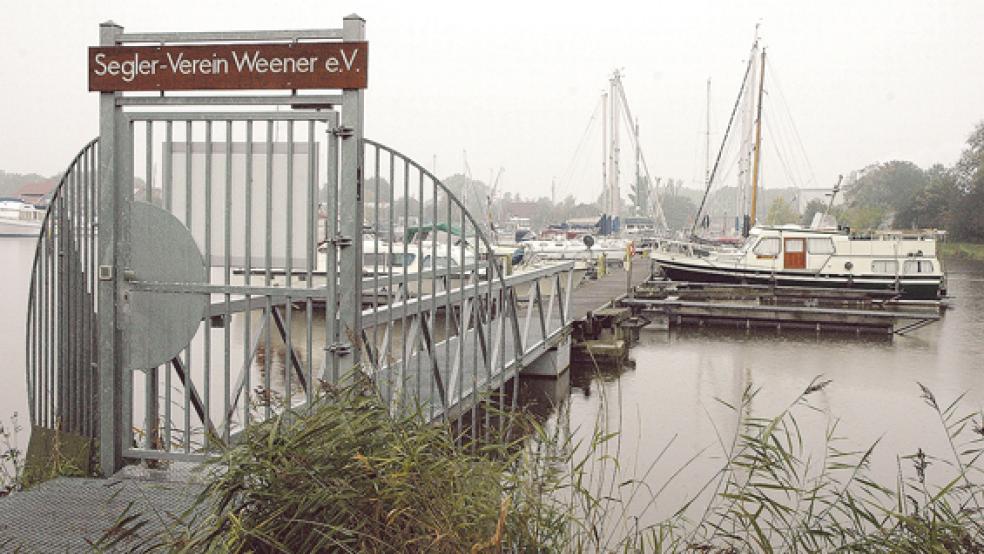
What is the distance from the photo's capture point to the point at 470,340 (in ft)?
38.9

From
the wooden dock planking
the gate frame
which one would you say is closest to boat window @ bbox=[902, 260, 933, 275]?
the wooden dock planking

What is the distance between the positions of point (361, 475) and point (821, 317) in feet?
69.2

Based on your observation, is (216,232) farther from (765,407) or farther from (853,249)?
(853,249)

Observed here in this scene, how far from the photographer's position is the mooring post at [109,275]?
5.01 metres

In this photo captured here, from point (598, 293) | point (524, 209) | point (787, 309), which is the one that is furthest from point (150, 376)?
point (524, 209)

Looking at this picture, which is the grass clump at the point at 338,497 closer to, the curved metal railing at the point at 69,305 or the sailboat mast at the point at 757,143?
the curved metal railing at the point at 69,305

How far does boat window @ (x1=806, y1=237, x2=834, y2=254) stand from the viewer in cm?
3044

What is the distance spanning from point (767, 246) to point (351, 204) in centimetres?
2804

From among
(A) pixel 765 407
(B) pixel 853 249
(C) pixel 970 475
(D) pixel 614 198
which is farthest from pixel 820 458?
(D) pixel 614 198

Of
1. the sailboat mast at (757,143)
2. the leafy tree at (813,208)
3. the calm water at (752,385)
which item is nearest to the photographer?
the calm water at (752,385)

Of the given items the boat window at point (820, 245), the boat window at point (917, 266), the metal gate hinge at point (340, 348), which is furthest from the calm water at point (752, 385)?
the boat window at point (820, 245)

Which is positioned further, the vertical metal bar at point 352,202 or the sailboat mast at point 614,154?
the sailboat mast at point 614,154

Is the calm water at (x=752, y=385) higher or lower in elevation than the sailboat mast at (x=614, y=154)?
lower

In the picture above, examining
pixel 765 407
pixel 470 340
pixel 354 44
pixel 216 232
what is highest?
pixel 354 44
